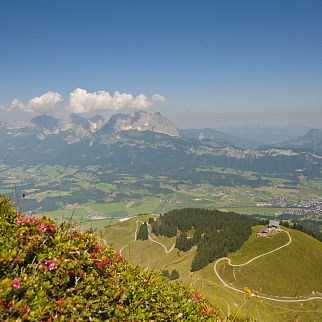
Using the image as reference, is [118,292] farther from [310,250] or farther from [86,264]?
[310,250]

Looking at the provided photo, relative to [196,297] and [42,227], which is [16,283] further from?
[196,297]

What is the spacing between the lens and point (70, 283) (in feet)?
24.6

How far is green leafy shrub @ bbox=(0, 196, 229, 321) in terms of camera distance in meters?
6.26

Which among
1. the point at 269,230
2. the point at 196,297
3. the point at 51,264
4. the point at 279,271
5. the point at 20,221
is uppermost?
the point at 20,221

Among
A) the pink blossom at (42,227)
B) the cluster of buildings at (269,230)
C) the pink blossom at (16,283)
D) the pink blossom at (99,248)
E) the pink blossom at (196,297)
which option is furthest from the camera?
the cluster of buildings at (269,230)

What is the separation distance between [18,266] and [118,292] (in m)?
2.52

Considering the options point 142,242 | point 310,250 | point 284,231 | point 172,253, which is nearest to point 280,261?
point 310,250

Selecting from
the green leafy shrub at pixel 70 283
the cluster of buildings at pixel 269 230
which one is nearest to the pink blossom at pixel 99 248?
the green leafy shrub at pixel 70 283

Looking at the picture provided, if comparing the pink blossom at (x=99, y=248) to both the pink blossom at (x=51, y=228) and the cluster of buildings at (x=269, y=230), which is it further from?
the cluster of buildings at (x=269, y=230)

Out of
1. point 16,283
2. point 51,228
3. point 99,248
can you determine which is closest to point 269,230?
point 99,248

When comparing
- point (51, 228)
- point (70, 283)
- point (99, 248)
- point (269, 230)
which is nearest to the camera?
point (70, 283)

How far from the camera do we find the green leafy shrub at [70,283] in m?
6.26

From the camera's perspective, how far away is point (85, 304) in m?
7.00

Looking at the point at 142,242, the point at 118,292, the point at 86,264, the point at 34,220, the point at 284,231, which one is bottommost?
the point at 142,242
